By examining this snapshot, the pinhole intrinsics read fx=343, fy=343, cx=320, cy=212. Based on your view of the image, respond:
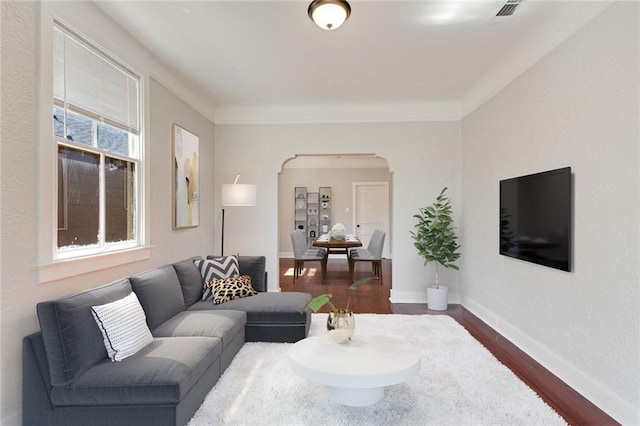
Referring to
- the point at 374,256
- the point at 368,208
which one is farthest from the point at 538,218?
the point at 368,208

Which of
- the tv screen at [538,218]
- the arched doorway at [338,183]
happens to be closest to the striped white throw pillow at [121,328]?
the tv screen at [538,218]

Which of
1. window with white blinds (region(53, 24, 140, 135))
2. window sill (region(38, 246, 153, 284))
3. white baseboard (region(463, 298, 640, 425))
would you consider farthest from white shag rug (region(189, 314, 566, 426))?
window with white blinds (region(53, 24, 140, 135))

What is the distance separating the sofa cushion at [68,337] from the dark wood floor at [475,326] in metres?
2.94

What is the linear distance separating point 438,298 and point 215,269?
2.95 m

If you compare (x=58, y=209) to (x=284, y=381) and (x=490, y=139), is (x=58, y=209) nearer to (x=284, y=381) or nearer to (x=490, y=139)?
(x=284, y=381)

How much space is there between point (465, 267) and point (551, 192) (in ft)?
7.34

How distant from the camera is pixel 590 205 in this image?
2.39m

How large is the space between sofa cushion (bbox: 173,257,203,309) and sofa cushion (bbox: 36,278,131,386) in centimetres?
126

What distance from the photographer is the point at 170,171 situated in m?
3.82

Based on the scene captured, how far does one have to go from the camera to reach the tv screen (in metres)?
2.63

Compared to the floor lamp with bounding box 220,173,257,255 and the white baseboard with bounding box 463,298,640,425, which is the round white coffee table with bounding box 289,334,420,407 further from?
the floor lamp with bounding box 220,173,257,255

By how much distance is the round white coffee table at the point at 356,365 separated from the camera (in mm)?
1976

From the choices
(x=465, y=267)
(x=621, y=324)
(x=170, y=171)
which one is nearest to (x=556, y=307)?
(x=621, y=324)

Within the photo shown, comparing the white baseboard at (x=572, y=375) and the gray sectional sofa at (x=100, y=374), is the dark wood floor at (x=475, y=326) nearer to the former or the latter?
the white baseboard at (x=572, y=375)
